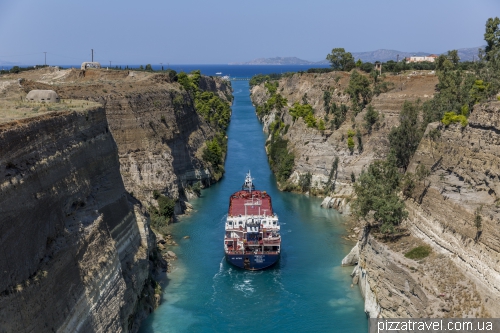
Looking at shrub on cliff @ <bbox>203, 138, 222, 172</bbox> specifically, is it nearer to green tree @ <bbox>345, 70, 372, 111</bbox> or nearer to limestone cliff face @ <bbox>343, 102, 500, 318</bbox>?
green tree @ <bbox>345, 70, 372, 111</bbox>

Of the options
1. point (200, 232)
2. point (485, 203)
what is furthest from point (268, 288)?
point (485, 203)

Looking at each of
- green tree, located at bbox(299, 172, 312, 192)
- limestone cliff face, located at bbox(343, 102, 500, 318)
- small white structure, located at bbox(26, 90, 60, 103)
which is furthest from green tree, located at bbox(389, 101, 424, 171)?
small white structure, located at bbox(26, 90, 60, 103)

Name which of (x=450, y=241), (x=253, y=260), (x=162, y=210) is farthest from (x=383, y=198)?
(x=162, y=210)

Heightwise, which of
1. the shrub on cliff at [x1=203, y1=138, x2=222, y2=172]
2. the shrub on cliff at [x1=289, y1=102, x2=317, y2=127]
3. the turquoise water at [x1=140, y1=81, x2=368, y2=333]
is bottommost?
the turquoise water at [x1=140, y1=81, x2=368, y2=333]

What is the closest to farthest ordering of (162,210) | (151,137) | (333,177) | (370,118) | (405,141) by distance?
(405,141) → (162,210) → (151,137) → (370,118) → (333,177)

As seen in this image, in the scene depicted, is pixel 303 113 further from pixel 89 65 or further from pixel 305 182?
pixel 89 65

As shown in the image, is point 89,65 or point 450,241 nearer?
point 450,241
